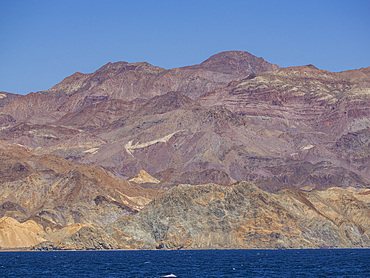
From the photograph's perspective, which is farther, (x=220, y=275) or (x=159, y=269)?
(x=159, y=269)

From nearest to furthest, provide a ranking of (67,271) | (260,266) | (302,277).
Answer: (302,277)
(67,271)
(260,266)

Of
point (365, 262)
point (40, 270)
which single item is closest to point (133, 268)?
point (40, 270)

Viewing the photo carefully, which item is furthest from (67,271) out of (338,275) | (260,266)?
(338,275)

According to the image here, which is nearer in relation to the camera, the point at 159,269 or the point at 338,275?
the point at 338,275

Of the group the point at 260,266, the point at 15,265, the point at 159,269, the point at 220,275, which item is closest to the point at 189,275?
the point at 220,275

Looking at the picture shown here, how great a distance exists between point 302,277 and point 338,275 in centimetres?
730

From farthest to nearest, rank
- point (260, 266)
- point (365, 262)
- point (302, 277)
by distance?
1. point (365, 262)
2. point (260, 266)
3. point (302, 277)

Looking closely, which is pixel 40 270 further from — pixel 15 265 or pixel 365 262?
pixel 365 262

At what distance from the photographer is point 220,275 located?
126562 millimetres

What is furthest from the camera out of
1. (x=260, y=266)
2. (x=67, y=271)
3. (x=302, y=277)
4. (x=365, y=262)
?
(x=365, y=262)

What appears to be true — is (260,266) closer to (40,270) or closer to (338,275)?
(338,275)

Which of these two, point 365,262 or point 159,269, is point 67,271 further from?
point 365,262

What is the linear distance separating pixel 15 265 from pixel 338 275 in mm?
68865

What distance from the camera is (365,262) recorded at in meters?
163
